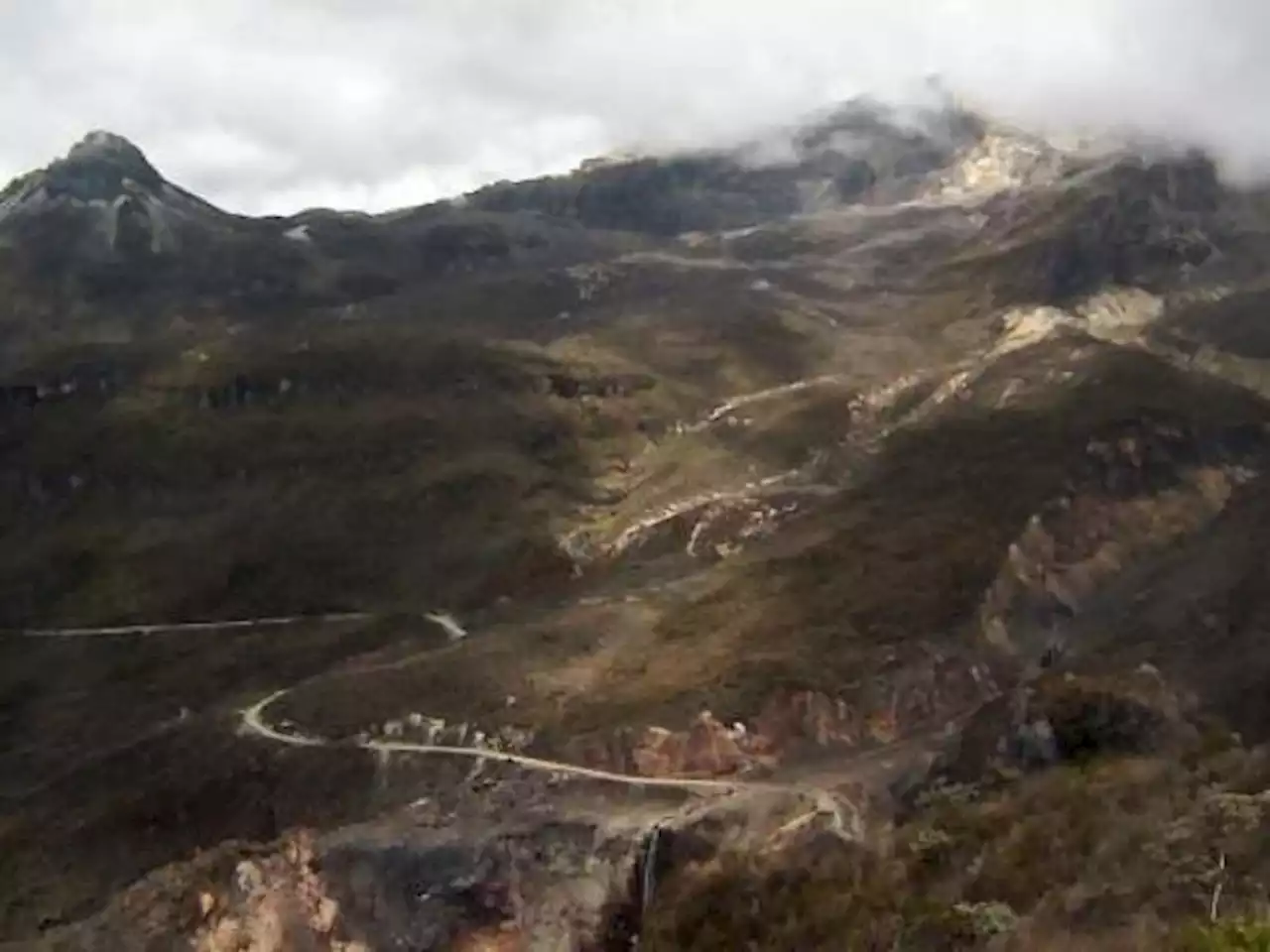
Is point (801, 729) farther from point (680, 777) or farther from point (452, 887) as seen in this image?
point (452, 887)

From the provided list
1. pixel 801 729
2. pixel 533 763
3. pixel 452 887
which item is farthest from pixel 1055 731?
pixel 452 887

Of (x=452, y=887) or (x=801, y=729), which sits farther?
(x=801, y=729)

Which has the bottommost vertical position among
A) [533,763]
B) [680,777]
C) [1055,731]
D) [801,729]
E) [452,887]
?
[452,887]

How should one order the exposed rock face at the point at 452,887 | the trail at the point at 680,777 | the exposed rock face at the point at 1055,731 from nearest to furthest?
the exposed rock face at the point at 452,887
the exposed rock face at the point at 1055,731
the trail at the point at 680,777

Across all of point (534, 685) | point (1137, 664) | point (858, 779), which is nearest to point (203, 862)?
point (534, 685)

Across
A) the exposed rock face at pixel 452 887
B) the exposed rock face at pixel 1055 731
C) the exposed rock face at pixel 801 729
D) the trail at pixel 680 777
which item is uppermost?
the exposed rock face at pixel 1055 731

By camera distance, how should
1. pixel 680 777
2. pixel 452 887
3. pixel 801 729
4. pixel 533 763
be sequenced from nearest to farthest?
1. pixel 452 887
2. pixel 680 777
3. pixel 533 763
4. pixel 801 729

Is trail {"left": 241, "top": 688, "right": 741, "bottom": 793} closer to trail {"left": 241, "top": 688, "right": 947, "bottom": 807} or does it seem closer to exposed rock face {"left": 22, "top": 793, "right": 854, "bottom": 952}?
trail {"left": 241, "top": 688, "right": 947, "bottom": 807}

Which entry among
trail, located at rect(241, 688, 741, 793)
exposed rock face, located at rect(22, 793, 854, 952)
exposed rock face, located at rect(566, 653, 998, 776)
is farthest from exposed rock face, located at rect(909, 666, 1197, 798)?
trail, located at rect(241, 688, 741, 793)

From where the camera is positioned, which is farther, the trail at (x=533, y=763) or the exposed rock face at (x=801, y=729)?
the exposed rock face at (x=801, y=729)

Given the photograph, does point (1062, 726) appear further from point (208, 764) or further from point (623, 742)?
point (208, 764)

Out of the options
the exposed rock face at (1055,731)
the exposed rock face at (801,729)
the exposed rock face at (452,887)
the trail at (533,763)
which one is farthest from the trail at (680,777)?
the exposed rock face at (1055,731)

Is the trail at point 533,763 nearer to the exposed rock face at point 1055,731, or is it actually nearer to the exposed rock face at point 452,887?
the exposed rock face at point 452,887
